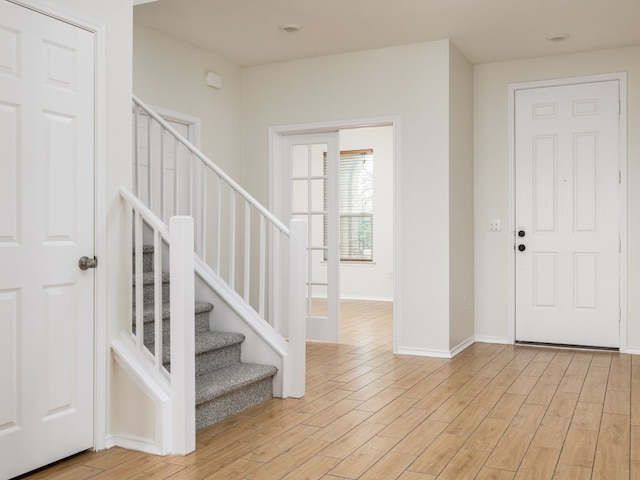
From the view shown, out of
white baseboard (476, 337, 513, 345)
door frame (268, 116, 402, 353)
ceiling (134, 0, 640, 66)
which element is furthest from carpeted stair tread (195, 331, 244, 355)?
white baseboard (476, 337, 513, 345)

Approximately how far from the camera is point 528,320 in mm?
5723

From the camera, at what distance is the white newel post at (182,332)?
2861mm

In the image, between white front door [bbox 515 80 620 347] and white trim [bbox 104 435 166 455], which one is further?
white front door [bbox 515 80 620 347]

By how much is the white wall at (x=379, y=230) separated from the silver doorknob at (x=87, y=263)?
21.1 ft

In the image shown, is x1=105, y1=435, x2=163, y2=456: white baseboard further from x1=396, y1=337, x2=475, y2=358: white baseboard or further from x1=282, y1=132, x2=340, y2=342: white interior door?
x1=282, y1=132, x2=340, y2=342: white interior door

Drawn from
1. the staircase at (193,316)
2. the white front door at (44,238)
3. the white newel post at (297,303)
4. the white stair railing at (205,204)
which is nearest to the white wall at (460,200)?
the white stair railing at (205,204)

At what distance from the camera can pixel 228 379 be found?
353cm

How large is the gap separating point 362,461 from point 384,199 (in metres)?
6.58

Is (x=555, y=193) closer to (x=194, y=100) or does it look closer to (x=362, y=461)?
(x=194, y=100)

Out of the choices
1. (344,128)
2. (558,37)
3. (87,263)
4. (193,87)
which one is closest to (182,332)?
(87,263)

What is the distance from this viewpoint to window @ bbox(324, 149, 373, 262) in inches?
368

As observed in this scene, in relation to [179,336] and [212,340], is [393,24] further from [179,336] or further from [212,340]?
[179,336]

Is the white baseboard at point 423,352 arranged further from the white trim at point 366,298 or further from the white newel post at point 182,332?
the white trim at point 366,298

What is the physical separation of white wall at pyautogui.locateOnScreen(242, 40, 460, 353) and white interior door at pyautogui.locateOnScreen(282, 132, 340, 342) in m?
0.41
